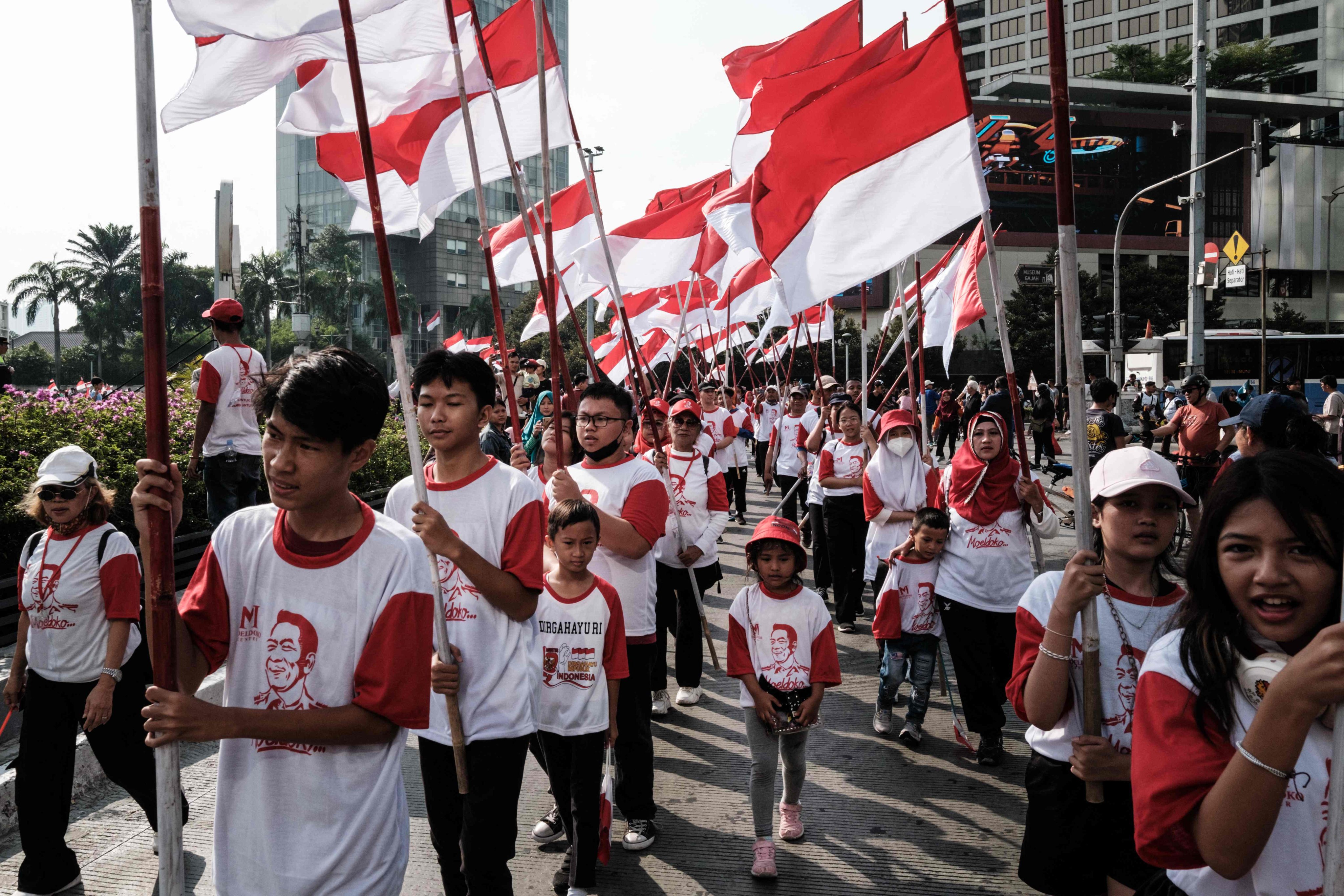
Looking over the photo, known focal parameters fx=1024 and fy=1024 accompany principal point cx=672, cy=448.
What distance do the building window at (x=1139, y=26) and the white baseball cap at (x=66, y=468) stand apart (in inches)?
3305

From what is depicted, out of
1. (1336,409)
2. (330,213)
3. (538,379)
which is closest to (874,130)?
(538,379)

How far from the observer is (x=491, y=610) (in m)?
3.08

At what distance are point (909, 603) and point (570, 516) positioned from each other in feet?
8.48

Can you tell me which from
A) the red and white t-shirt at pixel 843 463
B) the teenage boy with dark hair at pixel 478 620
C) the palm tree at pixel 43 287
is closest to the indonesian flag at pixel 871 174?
the teenage boy with dark hair at pixel 478 620

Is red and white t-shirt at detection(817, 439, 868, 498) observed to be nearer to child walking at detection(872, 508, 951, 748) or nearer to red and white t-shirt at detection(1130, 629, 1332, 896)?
child walking at detection(872, 508, 951, 748)

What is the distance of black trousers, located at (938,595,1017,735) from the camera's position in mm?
5285

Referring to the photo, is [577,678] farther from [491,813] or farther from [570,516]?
[491,813]

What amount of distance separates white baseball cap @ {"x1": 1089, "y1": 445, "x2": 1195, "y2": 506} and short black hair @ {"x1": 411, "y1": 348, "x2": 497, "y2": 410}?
70.6 inches

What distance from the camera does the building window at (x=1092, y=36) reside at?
75938mm

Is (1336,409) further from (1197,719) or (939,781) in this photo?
(1197,719)

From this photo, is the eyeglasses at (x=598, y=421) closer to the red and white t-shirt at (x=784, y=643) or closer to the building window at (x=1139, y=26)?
the red and white t-shirt at (x=784, y=643)

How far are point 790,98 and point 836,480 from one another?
10.5 ft

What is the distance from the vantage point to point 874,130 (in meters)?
4.57

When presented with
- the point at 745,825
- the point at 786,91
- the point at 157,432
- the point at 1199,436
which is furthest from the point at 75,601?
the point at 1199,436
